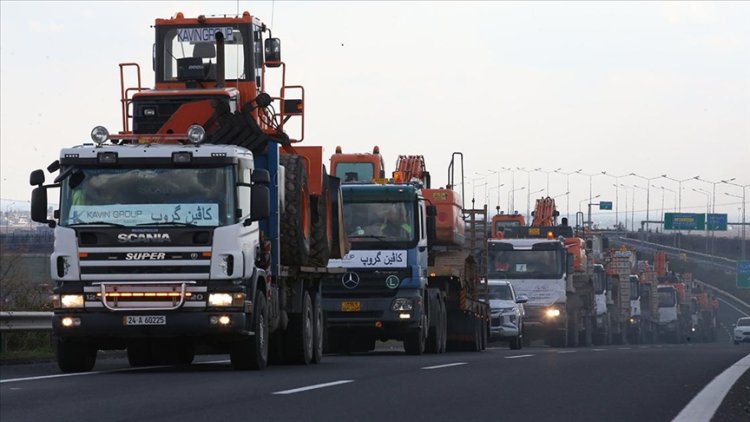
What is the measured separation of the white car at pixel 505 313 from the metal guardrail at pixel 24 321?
63.8ft

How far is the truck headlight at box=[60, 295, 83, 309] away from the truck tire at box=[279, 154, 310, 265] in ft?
11.4

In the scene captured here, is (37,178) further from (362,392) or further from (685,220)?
(685,220)

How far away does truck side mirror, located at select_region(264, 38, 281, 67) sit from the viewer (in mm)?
23422

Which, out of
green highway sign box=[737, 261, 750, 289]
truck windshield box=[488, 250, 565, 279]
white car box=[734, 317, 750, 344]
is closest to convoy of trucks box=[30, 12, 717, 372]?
truck windshield box=[488, 250, 565, 279]

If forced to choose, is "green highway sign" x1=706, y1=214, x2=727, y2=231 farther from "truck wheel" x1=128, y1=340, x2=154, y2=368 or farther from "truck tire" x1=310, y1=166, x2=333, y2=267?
"truck wheel" x1=128, y1=340, x2=154, y2=368

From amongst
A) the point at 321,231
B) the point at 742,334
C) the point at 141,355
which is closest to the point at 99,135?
the point at 141,355

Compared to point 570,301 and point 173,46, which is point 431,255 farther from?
point 570,301

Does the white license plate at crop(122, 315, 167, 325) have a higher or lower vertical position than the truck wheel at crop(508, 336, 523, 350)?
higher

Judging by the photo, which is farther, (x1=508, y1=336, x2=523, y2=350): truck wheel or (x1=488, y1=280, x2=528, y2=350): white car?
(x1=508, y1=336, x2=523, y2=350): truck wheel

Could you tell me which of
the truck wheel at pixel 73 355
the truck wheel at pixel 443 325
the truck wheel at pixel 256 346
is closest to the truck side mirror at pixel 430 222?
the truck wheel at pixel 443 325

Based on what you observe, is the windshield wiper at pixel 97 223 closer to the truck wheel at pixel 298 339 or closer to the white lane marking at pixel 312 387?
the white lane marking at pixel 312 387

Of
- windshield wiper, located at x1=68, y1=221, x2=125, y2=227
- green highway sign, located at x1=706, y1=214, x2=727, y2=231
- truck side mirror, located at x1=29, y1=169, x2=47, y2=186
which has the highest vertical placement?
truck side mirror, located at x1=29, y1=169, x2=47, y2=186

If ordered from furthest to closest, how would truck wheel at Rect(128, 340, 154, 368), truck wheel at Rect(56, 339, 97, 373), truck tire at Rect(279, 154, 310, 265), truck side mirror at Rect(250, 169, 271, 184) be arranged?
truck wheel at Rect(128, 340, 154, 368), truck tire at Rect(279, 154, 310, 265), truck wheel at Rect(56, 339, 97, 373), truck side mirror at Rect(250, 169, 271, 184)

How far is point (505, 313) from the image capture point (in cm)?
4338
